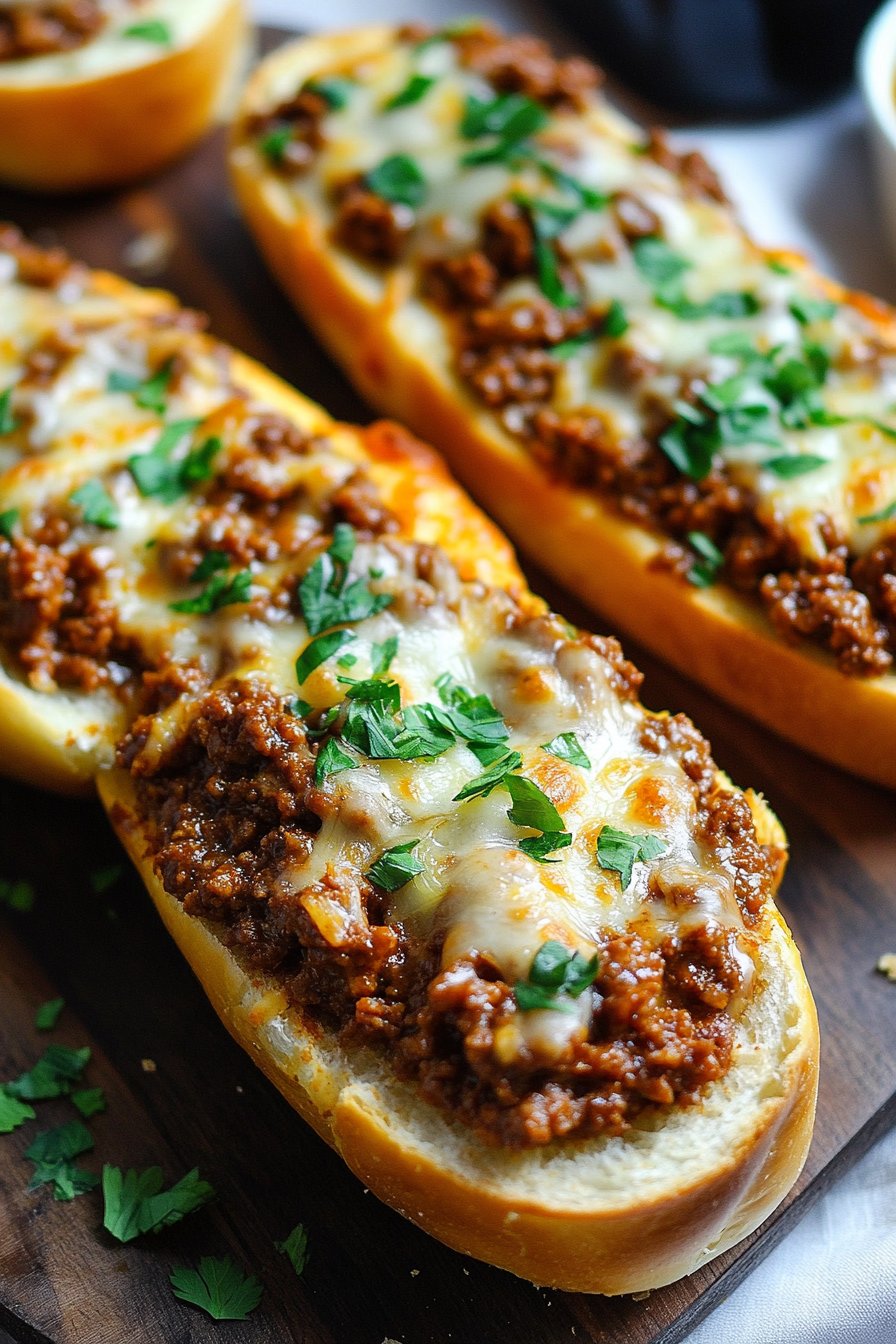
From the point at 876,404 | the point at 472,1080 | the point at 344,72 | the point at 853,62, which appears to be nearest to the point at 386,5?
the point at 344,72

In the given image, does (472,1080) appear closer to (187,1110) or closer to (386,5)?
(187,1110)

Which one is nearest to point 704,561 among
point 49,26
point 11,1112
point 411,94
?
point 411,94

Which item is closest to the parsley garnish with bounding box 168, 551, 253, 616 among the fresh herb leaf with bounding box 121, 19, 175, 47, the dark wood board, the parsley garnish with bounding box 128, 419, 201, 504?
the parsley garnish with bounding box 128, 419, 201, 504

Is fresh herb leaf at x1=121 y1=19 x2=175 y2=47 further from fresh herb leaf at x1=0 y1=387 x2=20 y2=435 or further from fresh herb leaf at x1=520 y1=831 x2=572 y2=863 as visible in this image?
fresh herb leaf at x1=520 y1=831 x2=572 y2=863

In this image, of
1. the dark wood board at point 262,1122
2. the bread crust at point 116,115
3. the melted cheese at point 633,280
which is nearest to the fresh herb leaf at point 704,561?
the melted cheese at point 633,280

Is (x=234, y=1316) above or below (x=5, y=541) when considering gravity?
below

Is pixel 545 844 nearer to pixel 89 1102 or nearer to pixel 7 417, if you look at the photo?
pixel 89 1102

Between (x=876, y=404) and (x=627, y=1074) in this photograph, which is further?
(x=876, y=404)

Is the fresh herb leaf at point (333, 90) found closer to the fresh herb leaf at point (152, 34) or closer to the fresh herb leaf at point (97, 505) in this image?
the fresh herb leaf at point (152, 34)
